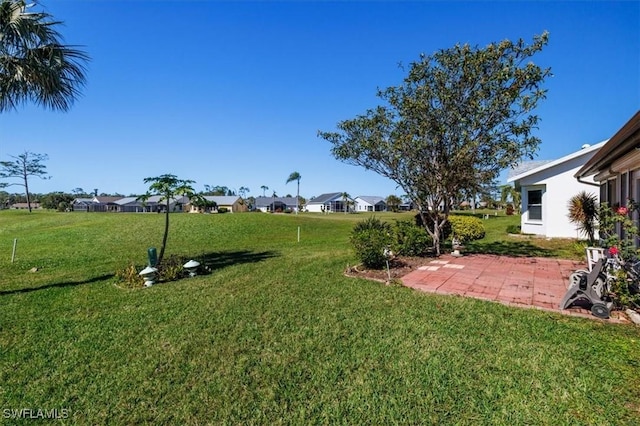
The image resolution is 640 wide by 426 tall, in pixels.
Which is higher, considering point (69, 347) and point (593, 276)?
point (593, 276)

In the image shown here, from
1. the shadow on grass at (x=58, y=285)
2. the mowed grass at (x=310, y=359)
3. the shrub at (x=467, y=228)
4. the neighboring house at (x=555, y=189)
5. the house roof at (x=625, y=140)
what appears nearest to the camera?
the mowed grass at (x=310, y=359)

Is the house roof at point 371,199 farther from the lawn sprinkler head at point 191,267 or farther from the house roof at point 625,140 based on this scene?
the lawn sprinkler head at point 191,267

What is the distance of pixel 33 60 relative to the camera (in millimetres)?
5961

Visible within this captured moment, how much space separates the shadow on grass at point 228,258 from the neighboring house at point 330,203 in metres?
57.6

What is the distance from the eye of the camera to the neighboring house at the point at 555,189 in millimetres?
12703

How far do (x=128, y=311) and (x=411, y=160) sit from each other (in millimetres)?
7698

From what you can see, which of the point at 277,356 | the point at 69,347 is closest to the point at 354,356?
the point at 277,356

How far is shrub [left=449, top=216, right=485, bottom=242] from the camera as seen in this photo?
14.4 m

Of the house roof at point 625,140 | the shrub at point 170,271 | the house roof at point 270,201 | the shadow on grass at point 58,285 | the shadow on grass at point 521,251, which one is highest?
the house roof at point 270,201

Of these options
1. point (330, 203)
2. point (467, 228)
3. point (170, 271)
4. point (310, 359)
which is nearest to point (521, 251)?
point (467, 228)

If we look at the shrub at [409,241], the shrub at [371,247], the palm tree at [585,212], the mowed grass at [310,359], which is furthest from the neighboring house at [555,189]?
the mowed grass at [310,359]

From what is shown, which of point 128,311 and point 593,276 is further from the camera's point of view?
point 128,311

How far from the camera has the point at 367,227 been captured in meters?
9.63

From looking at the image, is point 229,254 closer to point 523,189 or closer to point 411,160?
point 411,160
